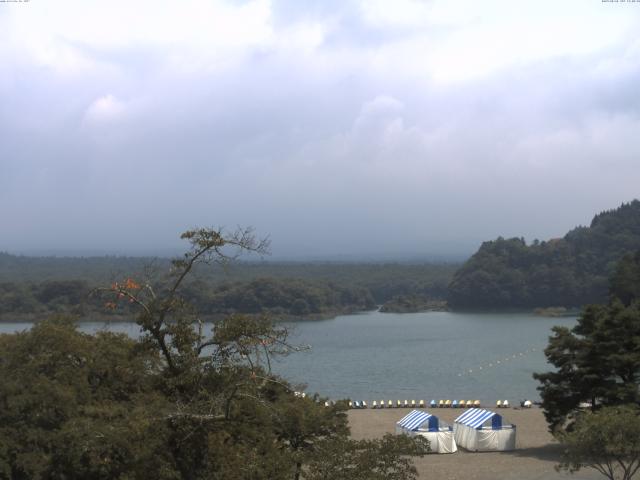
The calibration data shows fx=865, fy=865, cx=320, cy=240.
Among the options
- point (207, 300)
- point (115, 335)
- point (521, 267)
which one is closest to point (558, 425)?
point (115, 335)

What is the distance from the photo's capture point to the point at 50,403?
12.2 m

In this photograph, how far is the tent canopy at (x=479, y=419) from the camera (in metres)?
20.0

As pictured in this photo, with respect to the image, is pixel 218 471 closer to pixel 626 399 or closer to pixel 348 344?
pixel 626 399

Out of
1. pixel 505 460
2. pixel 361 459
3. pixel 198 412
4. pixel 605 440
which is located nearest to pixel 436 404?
pixel 505 460

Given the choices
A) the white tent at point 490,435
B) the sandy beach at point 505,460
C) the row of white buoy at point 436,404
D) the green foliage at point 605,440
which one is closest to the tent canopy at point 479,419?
the white tent at point 490,435

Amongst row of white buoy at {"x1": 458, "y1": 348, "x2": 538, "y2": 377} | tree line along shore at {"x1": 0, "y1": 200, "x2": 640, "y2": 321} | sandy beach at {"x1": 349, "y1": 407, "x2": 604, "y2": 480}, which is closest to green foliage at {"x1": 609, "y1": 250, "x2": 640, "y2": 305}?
row of white buoy at {"x1": 458, "y1": 348, "x2": 538, "y2": 377}

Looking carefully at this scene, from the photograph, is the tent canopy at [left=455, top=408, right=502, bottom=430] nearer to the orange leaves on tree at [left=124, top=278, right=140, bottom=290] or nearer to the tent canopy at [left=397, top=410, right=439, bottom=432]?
the tent canopy at [left=397, top=410, right=439, bottom=432]

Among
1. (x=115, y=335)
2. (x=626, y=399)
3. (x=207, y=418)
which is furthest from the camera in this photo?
(x=626, y=399)

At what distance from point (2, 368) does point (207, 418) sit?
6330 millimetres

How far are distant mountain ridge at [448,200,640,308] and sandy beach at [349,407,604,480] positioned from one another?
173 feet

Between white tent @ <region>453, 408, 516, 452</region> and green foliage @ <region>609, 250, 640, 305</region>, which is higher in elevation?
green foliage @ <region>609, 250, 640, 305</region>

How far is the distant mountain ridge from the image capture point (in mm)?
76812

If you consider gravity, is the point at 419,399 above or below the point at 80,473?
below

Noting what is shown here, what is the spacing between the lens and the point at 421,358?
44.0 meters
